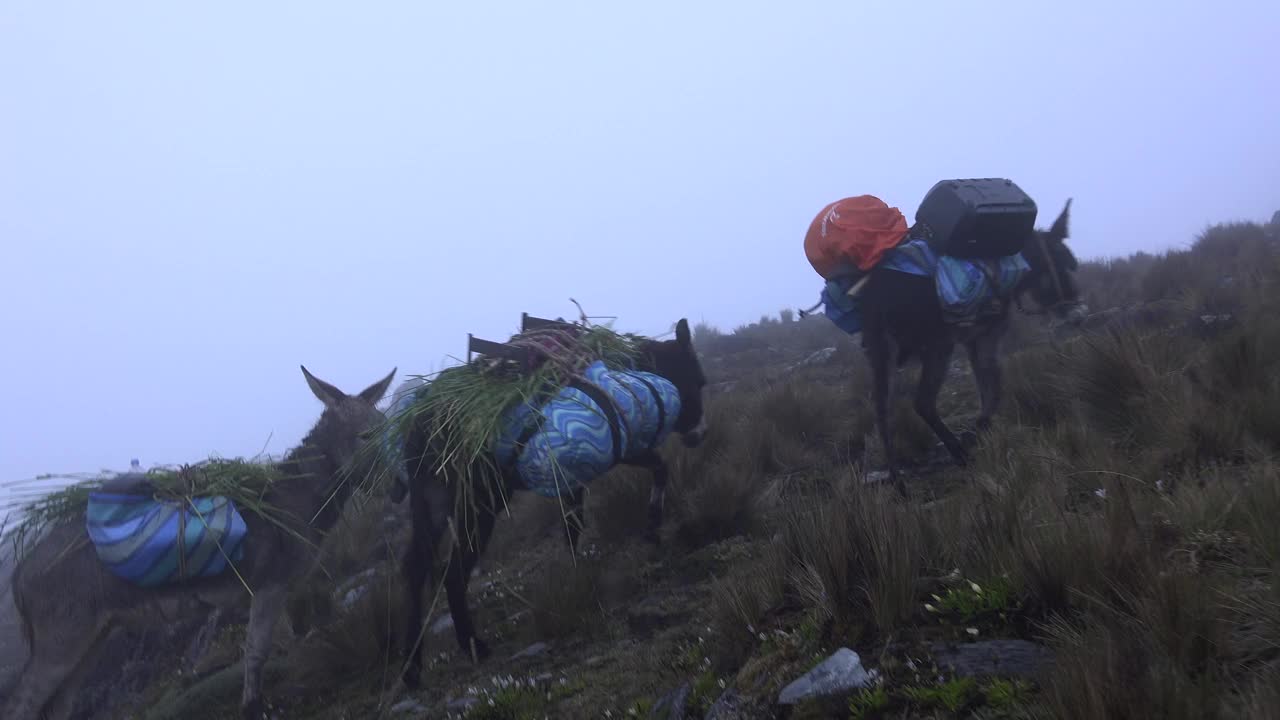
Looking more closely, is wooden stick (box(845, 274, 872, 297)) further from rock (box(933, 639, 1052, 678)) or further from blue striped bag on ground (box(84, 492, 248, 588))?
blue striped bag on ground (box(84, 492, 248, 588))

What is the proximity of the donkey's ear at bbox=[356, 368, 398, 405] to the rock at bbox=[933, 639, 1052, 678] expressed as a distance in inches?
186

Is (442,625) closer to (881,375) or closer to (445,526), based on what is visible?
(445,526)

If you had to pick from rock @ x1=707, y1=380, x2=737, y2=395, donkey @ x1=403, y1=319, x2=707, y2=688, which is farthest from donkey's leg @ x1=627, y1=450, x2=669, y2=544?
rock @ x1=707, y1=380, x2=737, y2=395

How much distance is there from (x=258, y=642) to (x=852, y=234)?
222 inches

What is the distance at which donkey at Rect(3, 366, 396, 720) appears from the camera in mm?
4699

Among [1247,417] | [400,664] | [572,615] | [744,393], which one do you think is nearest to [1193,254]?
[744,393]

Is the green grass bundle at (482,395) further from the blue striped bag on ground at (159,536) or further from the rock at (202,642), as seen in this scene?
the rock at (202,642)

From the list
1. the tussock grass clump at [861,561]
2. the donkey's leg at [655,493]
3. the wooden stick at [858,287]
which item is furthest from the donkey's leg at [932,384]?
the tussock grass clump at [861,561]

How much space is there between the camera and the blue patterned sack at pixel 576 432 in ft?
15.7

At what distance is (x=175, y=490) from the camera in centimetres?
515

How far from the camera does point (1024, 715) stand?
6.52 ft

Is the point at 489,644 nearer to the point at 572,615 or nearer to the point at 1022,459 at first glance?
the point at 572,615

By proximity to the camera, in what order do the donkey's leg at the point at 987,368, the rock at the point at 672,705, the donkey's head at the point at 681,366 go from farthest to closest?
1. the donkey's leg at the point at 987,368
2. the donkey's head at the point at 681,366
3. the rock at the point at 672,705

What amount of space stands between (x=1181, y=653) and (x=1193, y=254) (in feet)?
49.3
